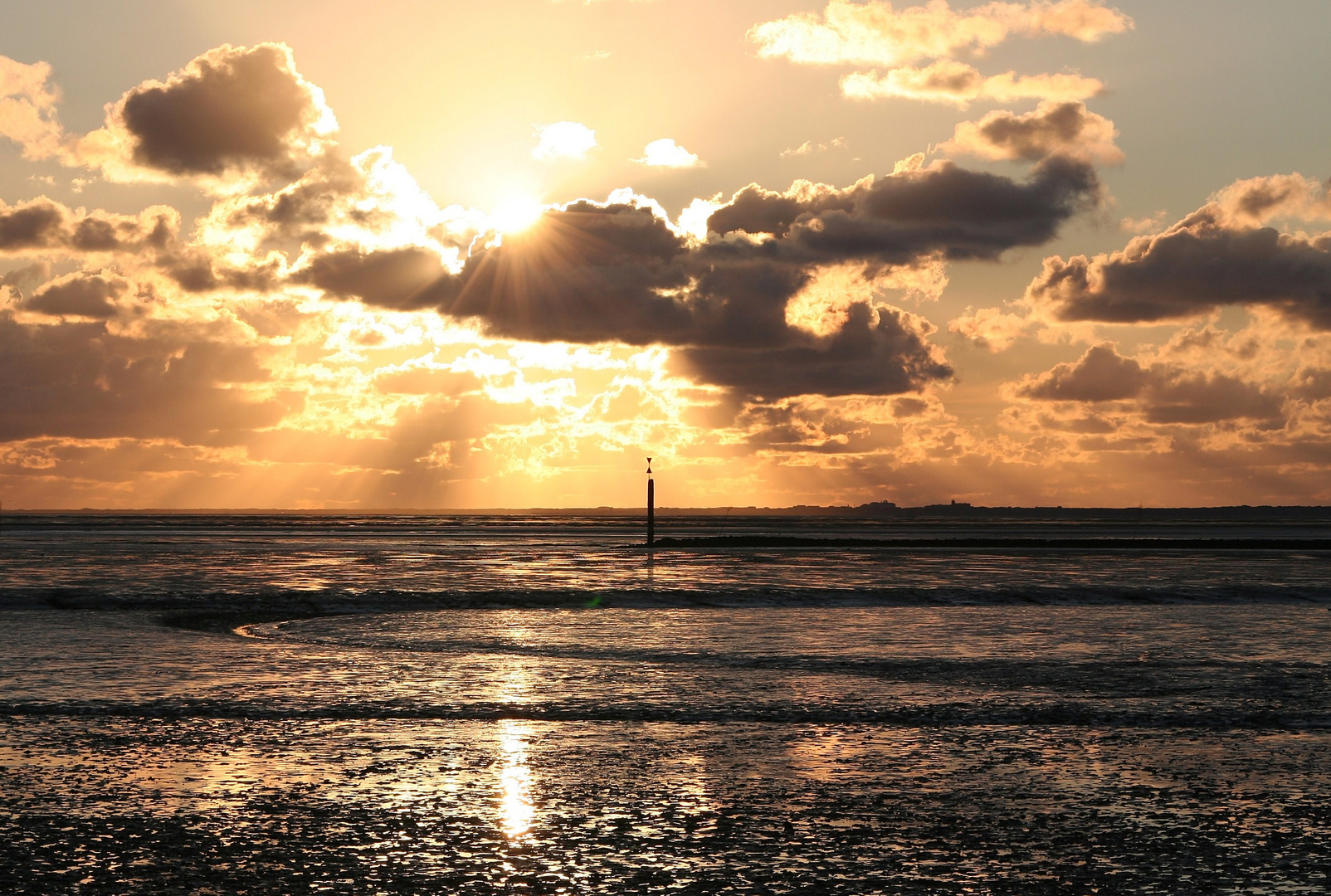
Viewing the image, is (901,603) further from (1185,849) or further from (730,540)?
(730,540)

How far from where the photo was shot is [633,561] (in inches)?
2069

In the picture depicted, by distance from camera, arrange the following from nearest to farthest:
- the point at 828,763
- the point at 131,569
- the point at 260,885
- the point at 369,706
Result: the point at 260,885, the point at 828,763, the point at 369,706, the point at 131,569

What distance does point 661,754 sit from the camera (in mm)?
11234

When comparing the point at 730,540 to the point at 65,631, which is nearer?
the point at 65,631

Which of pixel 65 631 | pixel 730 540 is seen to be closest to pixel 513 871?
pixel 65 631

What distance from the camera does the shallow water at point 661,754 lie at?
7.66 metres

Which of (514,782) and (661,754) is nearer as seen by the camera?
(514,782)

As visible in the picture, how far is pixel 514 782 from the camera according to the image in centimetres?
1000

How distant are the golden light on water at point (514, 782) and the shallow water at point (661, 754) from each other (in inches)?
1.8

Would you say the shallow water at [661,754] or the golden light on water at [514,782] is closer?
the shallow water at [661,754]

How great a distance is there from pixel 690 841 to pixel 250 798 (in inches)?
150

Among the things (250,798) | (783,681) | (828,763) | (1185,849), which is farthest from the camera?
(783,681)

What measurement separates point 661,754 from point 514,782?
177 cm

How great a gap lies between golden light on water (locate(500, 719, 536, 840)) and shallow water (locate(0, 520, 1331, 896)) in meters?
0.05
